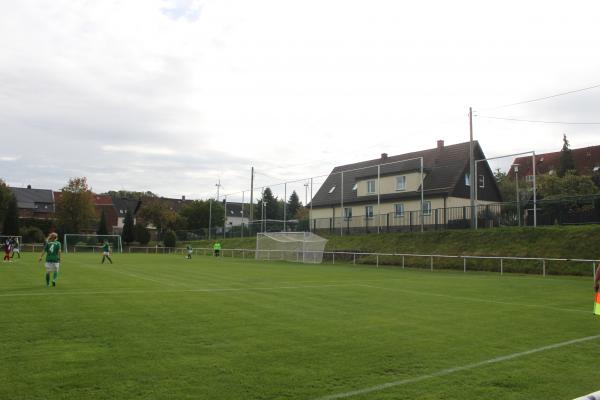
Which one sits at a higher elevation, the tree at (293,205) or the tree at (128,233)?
the tree at (293,205)

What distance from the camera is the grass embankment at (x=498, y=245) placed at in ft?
80.5

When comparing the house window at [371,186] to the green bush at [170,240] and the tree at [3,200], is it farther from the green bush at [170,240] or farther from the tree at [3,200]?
the tree at [3,200]

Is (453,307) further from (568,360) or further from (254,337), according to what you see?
(254,337)

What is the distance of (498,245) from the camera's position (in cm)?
2848

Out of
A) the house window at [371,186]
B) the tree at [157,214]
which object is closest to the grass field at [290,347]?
the house window at [371,186]

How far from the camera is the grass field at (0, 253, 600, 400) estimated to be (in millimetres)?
5359

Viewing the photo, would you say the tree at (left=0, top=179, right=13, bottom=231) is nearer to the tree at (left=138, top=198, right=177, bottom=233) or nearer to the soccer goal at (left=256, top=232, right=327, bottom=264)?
the tree at (left=138, top=198, right=177, bottom=233)

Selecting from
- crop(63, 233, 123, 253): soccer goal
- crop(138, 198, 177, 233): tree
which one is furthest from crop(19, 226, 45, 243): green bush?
crop(138, 198, 177, 233): tree

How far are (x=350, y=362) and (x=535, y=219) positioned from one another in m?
25.5

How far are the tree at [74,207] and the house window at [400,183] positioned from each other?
4577 centimetres

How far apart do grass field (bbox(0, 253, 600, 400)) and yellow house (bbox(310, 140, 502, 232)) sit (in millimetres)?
26341

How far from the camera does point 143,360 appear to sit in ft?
20.7

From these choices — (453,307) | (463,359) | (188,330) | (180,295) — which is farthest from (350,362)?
(180,295)

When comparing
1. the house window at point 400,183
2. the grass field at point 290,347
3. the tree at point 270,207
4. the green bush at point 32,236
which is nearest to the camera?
the grass field at point 290,347
